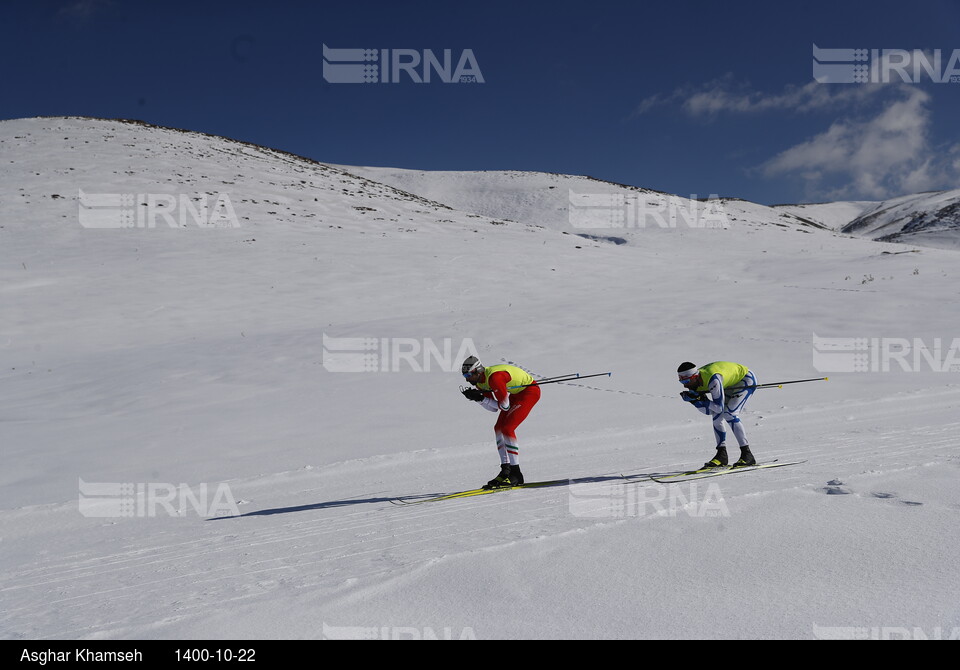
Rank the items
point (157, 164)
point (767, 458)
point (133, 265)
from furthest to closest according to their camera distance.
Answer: point (157, 164), point (133, 265), point (767, 458)

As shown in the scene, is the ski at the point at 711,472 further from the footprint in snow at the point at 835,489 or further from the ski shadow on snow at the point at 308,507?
the ski shadow on snow at the point at 308,507

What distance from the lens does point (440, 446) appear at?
10008 mm

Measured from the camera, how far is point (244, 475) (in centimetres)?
868

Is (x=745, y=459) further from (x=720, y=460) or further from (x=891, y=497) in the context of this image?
(x=891, y=497)

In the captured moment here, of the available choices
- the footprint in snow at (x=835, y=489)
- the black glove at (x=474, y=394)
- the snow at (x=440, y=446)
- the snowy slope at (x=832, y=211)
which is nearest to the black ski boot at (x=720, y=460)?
the snow at (x=440, y=446)

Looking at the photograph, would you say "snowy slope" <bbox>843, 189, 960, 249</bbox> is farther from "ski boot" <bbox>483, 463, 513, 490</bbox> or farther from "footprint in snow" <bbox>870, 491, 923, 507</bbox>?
"ski boot" <bbox>483, 463, 513, 490</bbox>

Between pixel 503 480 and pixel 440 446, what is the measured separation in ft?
8.78

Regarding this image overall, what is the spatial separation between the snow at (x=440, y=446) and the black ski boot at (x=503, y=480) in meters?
0.59

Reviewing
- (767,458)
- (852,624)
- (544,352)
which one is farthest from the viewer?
(544,352)

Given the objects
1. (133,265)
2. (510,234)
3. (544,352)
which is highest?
(510,234)

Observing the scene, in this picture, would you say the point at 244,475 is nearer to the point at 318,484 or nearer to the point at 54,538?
the point at 318,484

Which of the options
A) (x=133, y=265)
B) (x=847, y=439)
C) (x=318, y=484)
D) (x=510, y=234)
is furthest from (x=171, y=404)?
(x=510, y=234)

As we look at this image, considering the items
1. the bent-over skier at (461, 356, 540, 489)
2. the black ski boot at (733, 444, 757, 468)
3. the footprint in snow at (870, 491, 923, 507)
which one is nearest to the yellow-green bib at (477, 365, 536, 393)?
the bent-over skier at (461, 356, 540, 489)

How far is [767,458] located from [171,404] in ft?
35.0
